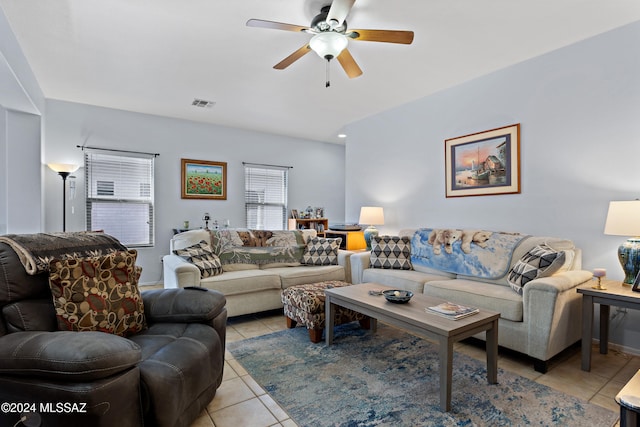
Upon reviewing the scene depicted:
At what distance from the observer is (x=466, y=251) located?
3309mm

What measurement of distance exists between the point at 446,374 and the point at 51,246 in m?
2.27

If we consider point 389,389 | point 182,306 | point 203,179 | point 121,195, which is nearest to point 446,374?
point 389,389

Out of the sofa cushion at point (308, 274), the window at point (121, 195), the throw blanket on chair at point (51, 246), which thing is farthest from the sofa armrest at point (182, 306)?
the window at point (121, 195)

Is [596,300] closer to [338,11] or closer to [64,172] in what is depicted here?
[338,11]

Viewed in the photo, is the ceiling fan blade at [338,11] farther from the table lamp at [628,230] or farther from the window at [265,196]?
the window at [265,196]

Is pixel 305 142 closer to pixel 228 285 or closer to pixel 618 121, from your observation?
pixel 228 285

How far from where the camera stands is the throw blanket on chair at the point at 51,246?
5.34ft

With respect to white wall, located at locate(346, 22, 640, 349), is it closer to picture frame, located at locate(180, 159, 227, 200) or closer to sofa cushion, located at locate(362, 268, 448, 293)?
sofa cushion, located at locate(362, 268, 448, 293)

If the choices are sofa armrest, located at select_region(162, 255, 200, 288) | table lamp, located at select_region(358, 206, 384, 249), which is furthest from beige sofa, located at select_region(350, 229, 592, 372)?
sofa armrest, located at select_region(162, 255, 200, 288)

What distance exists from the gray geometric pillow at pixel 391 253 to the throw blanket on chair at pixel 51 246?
2679 millimetres

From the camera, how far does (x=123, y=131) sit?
4801 mm

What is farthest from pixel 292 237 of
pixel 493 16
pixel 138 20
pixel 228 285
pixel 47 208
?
pixel 47 208

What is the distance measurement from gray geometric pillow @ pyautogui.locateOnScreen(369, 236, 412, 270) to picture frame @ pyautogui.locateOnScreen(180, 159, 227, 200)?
2.94 meters

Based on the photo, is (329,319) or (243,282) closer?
(329,319)
